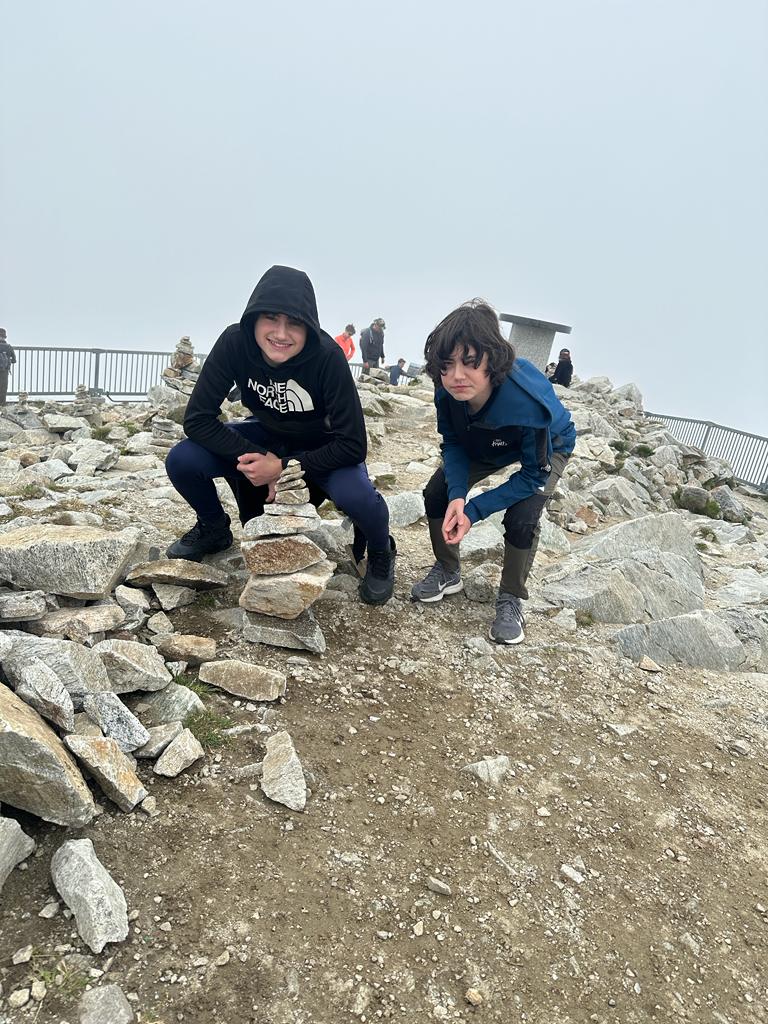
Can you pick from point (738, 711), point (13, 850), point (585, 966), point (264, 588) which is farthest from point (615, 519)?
point (13, 850)

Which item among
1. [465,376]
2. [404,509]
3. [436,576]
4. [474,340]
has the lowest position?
[404,509]

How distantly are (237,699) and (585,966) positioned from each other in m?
1.96

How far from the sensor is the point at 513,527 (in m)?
4.64

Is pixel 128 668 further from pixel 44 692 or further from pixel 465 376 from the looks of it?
pixel 465 376

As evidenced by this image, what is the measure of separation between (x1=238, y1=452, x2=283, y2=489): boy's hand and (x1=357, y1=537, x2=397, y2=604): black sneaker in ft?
3.10

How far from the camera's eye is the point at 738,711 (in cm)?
422

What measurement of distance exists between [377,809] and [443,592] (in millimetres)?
2366

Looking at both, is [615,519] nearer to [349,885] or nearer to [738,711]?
[738,711]

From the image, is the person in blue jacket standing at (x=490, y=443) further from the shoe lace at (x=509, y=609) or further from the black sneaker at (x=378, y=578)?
the black sneaker at (x=378, y=578)

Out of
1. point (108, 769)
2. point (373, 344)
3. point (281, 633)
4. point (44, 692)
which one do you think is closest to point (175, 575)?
point (281, 633)

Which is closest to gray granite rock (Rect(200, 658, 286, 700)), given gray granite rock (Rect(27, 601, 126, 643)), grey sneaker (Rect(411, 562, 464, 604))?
gray granite rock (Rect(27, 601, 126, 643))


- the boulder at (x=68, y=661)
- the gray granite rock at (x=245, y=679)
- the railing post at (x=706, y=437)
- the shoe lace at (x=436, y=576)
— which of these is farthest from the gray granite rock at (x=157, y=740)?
the railing post at (x=706, y=437)

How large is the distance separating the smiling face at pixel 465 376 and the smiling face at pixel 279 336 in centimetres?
93

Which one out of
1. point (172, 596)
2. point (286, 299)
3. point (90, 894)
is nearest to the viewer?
point (90, 894)
